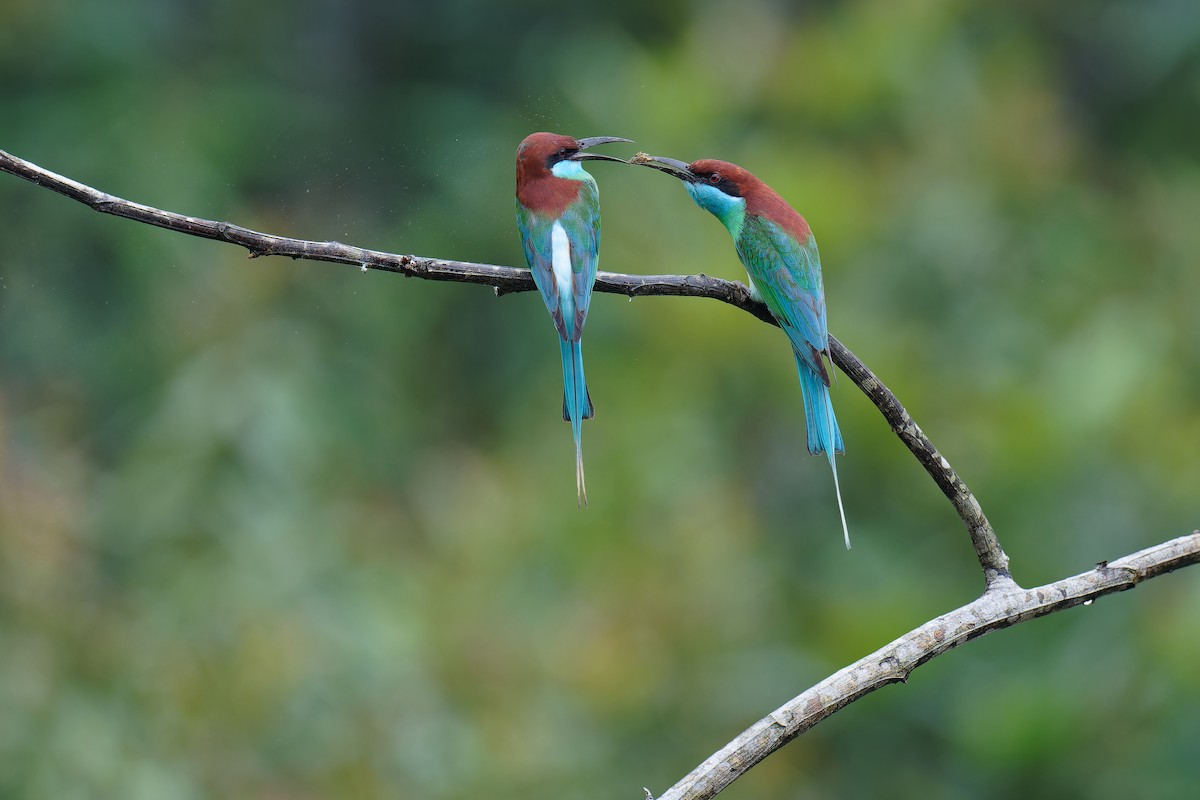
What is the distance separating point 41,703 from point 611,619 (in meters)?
1.30

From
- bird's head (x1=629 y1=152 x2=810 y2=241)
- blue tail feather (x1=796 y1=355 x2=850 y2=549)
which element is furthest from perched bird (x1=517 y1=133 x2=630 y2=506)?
blue tail feather (x1=796 y1=355 x2=850 y2=549)

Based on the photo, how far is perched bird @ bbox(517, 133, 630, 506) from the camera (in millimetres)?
1466

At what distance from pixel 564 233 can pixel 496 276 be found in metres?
0.15

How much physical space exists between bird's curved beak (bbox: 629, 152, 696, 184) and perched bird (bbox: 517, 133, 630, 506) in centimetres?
5

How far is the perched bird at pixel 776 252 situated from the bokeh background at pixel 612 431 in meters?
1.89

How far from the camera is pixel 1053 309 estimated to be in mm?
4465

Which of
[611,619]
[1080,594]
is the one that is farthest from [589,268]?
[611,619]

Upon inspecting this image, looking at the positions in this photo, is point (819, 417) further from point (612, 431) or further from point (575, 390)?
point (612, 431)

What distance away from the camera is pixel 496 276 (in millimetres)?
1425

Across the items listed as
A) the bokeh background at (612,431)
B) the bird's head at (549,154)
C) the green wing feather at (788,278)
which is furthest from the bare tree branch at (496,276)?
the bokeh background at (612,431)

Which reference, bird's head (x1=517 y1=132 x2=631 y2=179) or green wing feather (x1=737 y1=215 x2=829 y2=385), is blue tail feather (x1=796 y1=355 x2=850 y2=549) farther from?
bird's head (x1=517 y1=132 x2=631 y2=179)

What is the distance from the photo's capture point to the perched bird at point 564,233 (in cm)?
147

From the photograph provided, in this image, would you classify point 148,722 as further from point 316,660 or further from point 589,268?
point 589,268

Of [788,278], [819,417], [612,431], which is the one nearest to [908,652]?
[819,417]
